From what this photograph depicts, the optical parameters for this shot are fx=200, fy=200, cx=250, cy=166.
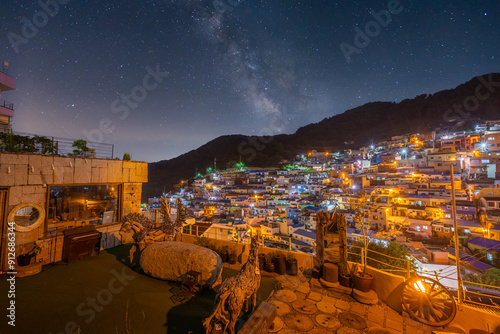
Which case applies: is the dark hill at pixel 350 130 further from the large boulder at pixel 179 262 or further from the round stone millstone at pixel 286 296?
the round stone millstone at pixel 286 296

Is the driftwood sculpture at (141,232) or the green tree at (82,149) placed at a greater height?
the green tree at (82,149)

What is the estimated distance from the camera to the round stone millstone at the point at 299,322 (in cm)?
432

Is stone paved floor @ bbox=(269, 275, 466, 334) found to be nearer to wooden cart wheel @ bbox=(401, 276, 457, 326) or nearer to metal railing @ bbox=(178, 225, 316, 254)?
wooden cart wheel @ bbox=(401, 276, 457, 326)

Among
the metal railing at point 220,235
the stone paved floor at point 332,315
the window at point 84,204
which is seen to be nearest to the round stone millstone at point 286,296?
the stone paved floor at point 332,315

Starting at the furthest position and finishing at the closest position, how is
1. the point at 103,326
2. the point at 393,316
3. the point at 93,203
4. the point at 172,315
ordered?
the point at 93,203
the point at 393,316
the point at 172,315
the point at 103,326

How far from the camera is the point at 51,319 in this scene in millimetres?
4141

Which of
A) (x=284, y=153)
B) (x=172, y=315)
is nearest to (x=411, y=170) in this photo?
(x=172, y=315)

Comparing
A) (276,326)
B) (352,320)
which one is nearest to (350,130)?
(352,320)

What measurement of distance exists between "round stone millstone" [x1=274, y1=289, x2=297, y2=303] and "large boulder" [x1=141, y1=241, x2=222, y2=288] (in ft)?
5.73

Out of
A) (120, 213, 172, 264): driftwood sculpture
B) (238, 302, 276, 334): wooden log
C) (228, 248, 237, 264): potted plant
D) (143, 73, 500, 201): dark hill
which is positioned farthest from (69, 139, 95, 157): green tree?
(143, 73, 500, 201): dark hill

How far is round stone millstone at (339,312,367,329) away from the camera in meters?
4.43

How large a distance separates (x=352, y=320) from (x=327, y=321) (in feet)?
1.95

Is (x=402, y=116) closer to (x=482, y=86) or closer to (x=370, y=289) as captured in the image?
(x=482, y=86)

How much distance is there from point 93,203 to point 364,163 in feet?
237
